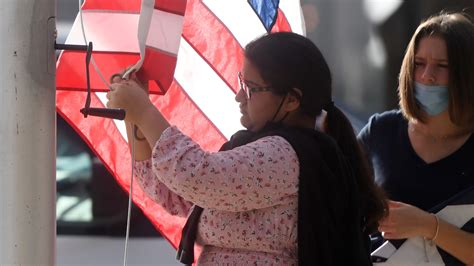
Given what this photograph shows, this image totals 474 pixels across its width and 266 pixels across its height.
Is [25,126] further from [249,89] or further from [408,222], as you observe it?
[408,222]

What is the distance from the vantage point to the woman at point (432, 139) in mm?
2443

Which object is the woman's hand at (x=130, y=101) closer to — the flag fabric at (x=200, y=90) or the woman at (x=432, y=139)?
the flag fabric at (x=200, y=90)

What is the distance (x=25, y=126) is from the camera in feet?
5.89

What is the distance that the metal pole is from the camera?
1781 millimetres

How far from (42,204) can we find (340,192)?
61 centimetres

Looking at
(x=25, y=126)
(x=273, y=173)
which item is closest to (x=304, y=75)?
(x=273, y=173)

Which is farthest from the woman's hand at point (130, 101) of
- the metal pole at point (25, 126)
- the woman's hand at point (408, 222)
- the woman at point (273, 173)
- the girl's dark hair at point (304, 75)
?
the woman's hand at point (408, 222)

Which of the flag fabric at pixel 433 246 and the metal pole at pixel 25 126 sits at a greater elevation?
the metal pole at pixel 25 126

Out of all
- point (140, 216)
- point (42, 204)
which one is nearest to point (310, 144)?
point (42, 204)

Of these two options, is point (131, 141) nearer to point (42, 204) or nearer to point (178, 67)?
point (42, 204)

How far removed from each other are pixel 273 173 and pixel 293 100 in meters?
0.20

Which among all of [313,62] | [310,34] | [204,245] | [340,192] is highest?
[313,62]

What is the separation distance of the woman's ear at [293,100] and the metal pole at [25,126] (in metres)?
0.49

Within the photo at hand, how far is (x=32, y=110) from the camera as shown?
1.80 metres
